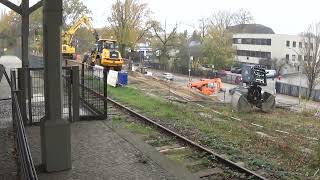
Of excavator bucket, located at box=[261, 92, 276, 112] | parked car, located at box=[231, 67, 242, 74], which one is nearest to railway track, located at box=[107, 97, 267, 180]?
excavator bucket, located at box=[261, 92, 276, 112]

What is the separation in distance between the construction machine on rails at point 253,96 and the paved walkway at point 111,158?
11209mm

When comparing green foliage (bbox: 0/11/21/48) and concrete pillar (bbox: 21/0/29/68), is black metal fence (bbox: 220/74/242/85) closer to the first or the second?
green foliage (bbox: 0/11/21/48)

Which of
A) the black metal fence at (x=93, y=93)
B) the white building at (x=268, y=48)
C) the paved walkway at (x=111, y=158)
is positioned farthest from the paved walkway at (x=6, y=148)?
the white building at (x=268, y=48)

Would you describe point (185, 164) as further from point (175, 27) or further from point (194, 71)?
point (175, 27)

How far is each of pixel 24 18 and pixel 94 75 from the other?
675 centimetres

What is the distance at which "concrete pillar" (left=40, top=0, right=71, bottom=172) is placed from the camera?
8523 millimetres

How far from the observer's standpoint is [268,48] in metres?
102

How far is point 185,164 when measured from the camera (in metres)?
10.2

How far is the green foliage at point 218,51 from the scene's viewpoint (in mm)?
83625

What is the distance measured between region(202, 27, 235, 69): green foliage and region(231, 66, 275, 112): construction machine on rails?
60.0m

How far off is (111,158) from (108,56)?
28.3m

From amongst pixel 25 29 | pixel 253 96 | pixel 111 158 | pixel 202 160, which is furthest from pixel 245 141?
pixel 25 29

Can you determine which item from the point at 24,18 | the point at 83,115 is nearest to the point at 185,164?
the point at 83,115

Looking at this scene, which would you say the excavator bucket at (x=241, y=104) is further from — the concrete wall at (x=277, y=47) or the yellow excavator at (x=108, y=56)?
the concrete wall at (x=277, y=47)
